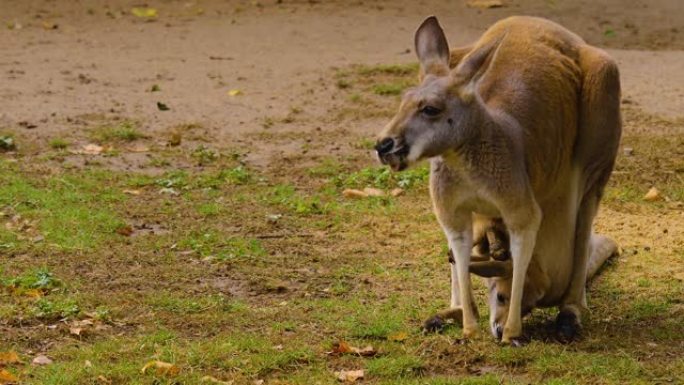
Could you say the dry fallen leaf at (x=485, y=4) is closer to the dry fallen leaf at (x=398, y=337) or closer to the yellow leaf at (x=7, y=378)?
the dry fallen leaf at (x=398, y=337)

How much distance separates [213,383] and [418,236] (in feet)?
8.88

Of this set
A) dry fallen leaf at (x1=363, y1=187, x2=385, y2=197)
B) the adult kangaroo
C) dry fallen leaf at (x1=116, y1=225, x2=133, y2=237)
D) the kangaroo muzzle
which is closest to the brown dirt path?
dry fallen leaf at (x1=363, y1=187, x2=385, y2=197)

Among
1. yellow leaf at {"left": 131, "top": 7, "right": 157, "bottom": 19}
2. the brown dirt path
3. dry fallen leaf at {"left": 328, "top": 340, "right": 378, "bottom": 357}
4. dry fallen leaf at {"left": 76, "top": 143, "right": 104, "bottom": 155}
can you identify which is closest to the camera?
dry fallen leaf at {"left": 328, "top": 340, "right": 378, "bottom": 357}

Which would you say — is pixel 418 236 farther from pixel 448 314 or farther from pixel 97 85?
pixel 97 85

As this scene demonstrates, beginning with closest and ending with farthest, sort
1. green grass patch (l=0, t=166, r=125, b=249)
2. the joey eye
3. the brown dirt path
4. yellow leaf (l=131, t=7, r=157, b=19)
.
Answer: the joey eye < green grass patch (l=0, t=166, r=125, b=249) < the brown dirt path < yellow leaf (l=131, t=7, r=157, b=19)

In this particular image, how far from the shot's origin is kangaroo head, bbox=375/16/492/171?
5.36 metres

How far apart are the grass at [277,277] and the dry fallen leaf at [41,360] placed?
0.12ft

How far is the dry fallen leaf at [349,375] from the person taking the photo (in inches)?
213

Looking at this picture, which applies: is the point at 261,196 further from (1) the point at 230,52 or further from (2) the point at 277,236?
(1) the point at 230,52

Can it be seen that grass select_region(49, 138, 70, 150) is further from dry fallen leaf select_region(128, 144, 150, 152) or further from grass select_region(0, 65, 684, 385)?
dry fallen leaf select_region(128, 144, 150, 152)

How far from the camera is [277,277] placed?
703 centimetres

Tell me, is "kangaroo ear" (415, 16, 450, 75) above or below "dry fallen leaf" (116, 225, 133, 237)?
above

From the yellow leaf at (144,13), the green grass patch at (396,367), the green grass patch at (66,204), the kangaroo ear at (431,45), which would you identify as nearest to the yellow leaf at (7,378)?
the green grass patch at (396,367)

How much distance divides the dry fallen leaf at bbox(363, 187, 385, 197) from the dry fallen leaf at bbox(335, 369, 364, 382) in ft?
10.5
